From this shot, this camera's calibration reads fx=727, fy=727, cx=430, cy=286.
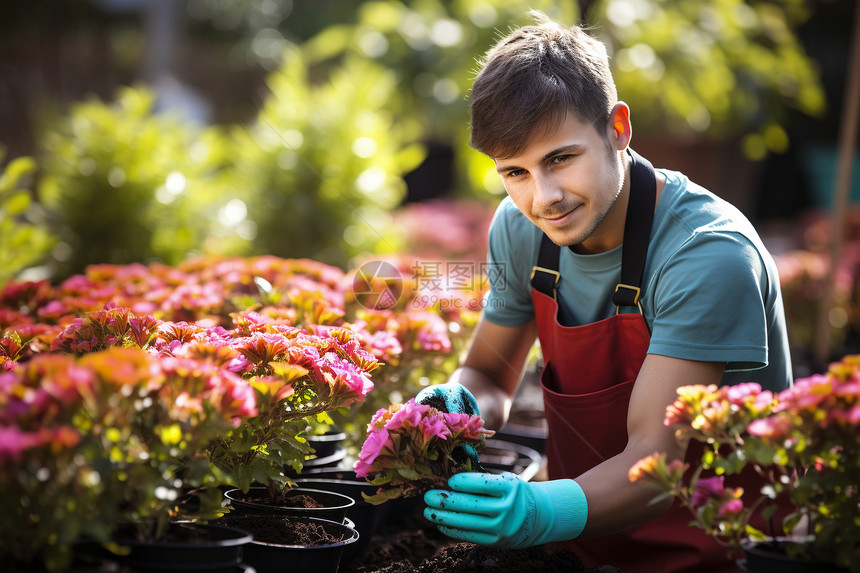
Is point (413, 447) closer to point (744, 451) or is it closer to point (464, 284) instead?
point (744, 451)

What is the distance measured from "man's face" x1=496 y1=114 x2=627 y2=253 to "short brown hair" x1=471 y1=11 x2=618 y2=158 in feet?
0.09

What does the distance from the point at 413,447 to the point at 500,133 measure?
2.27ft

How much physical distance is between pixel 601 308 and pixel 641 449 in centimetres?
47

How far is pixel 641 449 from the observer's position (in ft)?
4.61

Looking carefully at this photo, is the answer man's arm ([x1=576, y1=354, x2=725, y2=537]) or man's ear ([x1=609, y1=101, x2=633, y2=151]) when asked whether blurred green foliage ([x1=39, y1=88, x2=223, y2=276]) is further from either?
man's arm ([x1=576, y1=354, x2=725, y2=537])

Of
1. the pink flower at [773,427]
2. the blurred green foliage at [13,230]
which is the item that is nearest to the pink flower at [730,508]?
the pink flower at [773,427]

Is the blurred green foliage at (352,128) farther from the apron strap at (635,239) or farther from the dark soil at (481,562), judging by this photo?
the dark soil at (481,562)

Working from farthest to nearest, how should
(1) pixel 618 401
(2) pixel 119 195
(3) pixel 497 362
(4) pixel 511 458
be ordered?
(2) pixel 119 195 → (4) pixel 511 458 → (3) pixel 497 362 → (1) pixel 618 401

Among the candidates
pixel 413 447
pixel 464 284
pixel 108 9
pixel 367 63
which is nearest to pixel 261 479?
pixel 413 447

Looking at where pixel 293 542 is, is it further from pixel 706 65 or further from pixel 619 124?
pixel 706 65

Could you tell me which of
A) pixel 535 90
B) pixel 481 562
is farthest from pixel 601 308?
pixel 481 562

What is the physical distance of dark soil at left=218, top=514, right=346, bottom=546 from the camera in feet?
4.63

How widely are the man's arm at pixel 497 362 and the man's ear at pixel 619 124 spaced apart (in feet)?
2.01

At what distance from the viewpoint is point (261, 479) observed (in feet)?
4.70
